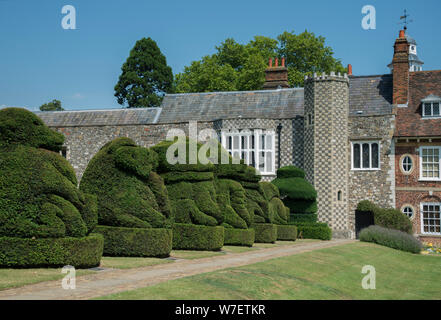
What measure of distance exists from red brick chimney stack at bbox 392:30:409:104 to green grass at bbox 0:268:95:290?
85.3ft

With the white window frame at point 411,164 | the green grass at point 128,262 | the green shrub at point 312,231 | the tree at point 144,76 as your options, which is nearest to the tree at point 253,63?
the tree at point 144,76

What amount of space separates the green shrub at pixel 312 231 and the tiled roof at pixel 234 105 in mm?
7692

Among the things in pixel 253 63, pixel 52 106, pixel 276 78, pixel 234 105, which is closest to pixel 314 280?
pixel 234 105

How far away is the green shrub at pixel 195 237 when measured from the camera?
717 inches

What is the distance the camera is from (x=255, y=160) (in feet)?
107

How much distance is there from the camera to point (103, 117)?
1515 inches

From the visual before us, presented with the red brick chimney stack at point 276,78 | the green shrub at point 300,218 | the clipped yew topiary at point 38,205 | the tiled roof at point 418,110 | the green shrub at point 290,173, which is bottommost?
the green shrub at point 300,218

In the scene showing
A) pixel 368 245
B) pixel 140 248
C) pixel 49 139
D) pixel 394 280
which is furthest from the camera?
pixel 368 245

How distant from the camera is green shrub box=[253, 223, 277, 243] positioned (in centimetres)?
2331

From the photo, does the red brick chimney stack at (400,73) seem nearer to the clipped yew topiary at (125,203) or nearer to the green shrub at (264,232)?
the green shrub at (264,232)

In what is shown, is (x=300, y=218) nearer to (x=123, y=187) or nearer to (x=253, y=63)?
(x=123, y=187)
